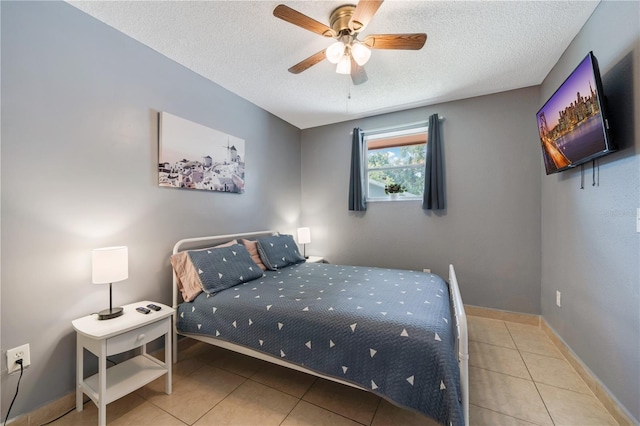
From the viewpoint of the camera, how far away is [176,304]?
2.16 m

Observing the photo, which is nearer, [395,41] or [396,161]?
[395,41]

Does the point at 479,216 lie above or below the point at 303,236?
above

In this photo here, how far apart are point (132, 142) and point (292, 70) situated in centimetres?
140

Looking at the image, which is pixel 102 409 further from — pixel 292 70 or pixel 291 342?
pixel 292 70

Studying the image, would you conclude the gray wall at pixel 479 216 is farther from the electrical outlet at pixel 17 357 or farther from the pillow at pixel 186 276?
the electrical outlet at pixel 17 357

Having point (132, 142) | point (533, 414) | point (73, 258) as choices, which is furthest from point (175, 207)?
point (533, 414)

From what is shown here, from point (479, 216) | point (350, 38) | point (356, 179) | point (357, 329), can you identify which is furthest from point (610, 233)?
point (356, 179)

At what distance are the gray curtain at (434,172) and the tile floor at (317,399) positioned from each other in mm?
1669

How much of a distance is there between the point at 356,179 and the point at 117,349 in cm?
308

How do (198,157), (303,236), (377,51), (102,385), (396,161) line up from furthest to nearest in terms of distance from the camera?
(303,236) < (396,161) < (198,157) < (377,51) < (102,385)

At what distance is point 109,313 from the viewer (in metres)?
1.67

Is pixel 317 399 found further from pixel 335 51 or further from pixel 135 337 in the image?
pixel 335 51

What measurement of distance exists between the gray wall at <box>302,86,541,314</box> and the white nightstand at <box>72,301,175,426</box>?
263 cm

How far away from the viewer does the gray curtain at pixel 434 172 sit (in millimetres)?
3178
